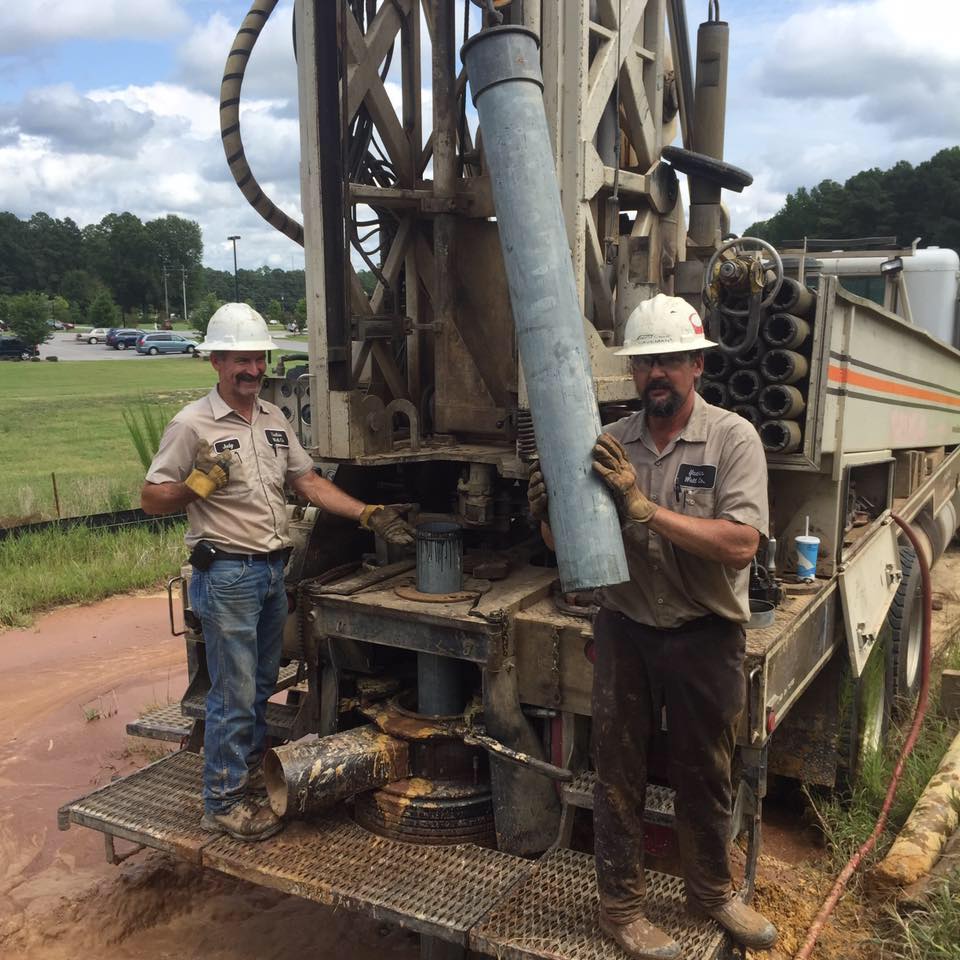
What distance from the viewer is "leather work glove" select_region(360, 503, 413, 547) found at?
3.79 m

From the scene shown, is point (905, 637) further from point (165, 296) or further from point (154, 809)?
point (165, 296)

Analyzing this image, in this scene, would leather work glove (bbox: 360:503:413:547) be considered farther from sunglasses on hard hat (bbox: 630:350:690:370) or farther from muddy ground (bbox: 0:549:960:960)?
muddy ground (bbox: 0:549:960:960)

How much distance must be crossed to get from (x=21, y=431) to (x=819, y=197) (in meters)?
41.0

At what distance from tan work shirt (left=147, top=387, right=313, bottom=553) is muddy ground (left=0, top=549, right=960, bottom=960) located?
1446mm

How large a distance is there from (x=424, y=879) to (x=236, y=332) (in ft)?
6.44

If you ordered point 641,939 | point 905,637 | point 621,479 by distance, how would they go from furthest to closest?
1. point 905,637
2. point 641,939
3. point 621,479

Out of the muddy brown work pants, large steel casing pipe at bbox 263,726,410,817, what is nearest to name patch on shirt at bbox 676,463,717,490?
the muddy brown work pants

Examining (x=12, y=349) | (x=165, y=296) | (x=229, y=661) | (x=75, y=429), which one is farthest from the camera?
(x=165, y=296)

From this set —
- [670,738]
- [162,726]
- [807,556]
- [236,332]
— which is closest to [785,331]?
[807,556]

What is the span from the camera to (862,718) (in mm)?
4371

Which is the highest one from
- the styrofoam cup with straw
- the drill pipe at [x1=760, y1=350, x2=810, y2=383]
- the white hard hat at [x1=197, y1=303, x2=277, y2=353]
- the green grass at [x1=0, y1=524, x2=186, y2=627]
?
the white hard hat at [x1=197, y1=303, x2=277, y2=353]

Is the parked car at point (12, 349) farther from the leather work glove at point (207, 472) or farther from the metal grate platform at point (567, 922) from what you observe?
the metal grate platform at point (567, 922)

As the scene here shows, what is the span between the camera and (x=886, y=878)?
142 inches

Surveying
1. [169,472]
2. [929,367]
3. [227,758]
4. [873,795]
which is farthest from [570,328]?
[929,367]
